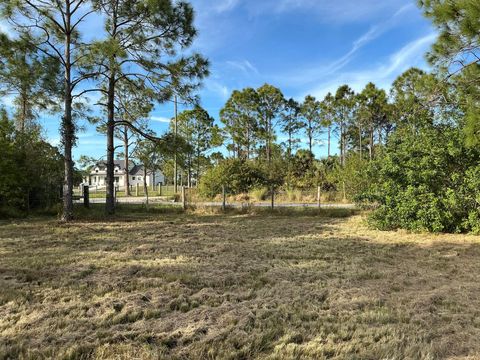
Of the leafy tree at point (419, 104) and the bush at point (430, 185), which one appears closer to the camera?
the leafy tree at point (419, 104)

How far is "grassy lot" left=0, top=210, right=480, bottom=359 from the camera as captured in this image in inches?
107

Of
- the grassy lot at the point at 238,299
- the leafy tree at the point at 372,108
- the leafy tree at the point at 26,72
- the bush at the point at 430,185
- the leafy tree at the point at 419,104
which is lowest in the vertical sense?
the grassy lot at the point at 238,299

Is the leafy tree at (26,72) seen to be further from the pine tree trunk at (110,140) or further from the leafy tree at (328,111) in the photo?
the leafy tree at (328,111)

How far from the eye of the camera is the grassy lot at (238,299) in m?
2.72

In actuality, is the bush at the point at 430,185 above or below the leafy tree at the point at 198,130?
below

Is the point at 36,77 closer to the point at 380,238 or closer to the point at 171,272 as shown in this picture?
the point at 171,272

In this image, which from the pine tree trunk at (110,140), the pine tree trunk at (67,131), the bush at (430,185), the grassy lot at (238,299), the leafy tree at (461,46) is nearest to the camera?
the grassy lot at (238,299)

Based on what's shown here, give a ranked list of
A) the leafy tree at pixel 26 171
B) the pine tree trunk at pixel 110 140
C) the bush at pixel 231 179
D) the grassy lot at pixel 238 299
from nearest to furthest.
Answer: the grassy lot at pixel 238 299
the leafy tree at pixel 26 171
the pine tree trunk at pixel 110 140
the bush at pixel 231 179

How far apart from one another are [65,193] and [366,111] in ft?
96.0

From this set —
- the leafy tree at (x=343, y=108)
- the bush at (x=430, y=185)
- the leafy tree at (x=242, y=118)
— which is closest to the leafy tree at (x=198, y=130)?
the leafy tree at (x=242, y=118)

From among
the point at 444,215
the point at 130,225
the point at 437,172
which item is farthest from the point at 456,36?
the point at 130,225

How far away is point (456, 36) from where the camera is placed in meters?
6.39

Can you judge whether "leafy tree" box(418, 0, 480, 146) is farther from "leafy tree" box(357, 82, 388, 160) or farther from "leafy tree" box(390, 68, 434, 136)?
"leafy tree" box(357, 82, 388, 160)

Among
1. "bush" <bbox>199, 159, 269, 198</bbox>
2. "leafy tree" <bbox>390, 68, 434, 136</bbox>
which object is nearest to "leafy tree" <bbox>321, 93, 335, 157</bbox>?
"bush" <bbox>199, 159, 269, 198</bbox>
